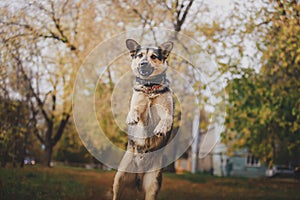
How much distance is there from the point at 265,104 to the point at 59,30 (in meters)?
6.69

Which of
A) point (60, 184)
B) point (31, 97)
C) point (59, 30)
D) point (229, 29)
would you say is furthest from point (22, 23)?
point (229, 29)

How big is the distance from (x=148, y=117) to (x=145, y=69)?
60 cm

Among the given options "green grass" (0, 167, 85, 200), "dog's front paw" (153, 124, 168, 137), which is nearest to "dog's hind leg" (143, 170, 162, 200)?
"dog's front paw" (153, 124, 168, 137)

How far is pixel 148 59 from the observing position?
14.9ft

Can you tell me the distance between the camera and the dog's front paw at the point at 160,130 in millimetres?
4520

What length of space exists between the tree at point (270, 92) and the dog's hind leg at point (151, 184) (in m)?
5.54

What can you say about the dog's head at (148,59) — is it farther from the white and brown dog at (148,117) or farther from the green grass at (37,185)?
the green grass at (37,185)

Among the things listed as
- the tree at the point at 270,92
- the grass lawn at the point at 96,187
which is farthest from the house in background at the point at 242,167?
the grass lawn at the point at 96,187

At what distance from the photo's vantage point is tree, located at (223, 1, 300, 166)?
9805 mm

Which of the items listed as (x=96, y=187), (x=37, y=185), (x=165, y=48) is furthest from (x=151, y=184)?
(x=37, y=185)

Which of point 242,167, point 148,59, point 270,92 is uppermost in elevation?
point 270,92

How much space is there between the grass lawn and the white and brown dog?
2753 mm

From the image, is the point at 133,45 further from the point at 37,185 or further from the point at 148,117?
the point at 37,185

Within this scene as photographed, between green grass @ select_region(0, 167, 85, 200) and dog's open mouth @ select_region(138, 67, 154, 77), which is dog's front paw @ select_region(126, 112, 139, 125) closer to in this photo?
dog's open mouth @ select_region(138, 67, 154, 77)
